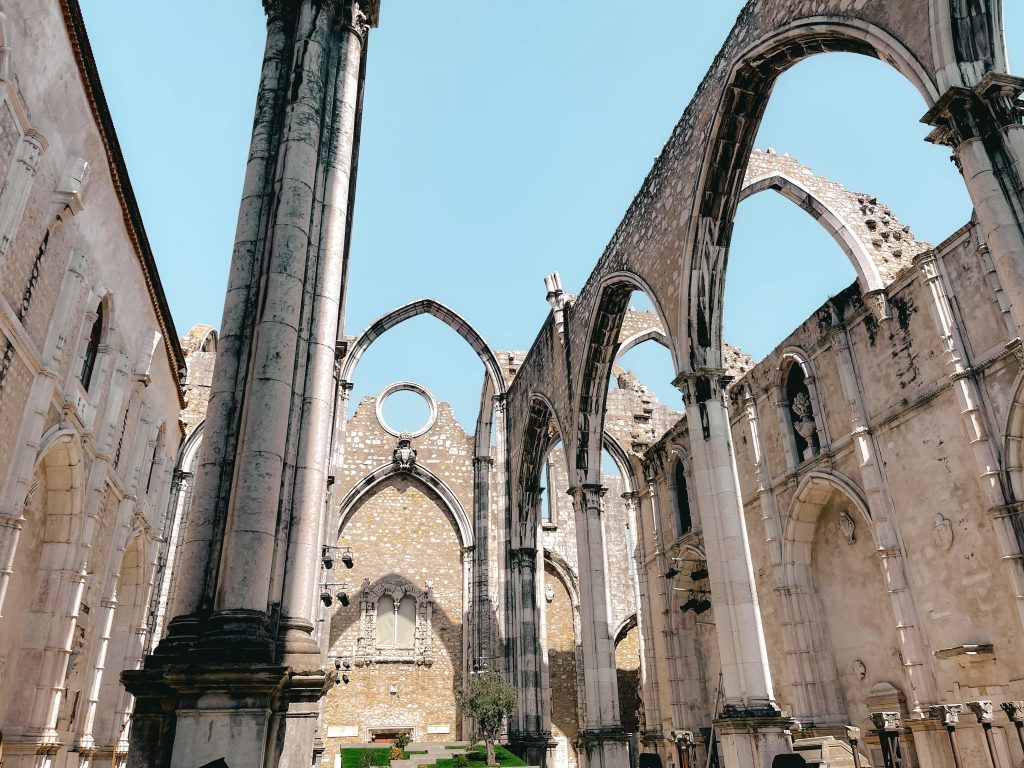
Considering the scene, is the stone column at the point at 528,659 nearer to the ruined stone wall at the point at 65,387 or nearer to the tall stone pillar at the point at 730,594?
the ruined stone wall at the point at 65,387

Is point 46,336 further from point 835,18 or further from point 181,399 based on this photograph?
point 835,18

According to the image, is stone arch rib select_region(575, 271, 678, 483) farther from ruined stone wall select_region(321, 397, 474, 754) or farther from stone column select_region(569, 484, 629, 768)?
ruined stone wall select_region(321, 397, 474, 754)

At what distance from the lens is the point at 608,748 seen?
1277 centimetres

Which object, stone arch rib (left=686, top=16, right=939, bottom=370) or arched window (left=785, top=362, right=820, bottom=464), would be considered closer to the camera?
stone arch rib (left=686, top=16, right=939, bottom=370)

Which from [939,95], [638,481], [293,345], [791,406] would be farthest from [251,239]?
[638,481]

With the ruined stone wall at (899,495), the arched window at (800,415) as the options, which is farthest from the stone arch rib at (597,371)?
the arched window at (800,415)

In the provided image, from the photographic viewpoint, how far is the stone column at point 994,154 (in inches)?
217

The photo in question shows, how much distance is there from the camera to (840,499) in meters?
12.9

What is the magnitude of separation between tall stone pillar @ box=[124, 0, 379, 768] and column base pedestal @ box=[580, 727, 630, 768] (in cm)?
892

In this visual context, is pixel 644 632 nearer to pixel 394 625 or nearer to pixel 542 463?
pixel 542 463

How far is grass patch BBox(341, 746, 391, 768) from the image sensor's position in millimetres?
13120

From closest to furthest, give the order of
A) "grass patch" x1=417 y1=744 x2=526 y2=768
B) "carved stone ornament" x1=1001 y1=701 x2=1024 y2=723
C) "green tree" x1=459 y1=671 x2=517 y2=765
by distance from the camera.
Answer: "carved stone ornament" x1=1001 y1=701 x2=1024 y2=723 < "grass patch" x1=417 y1=744 x2=526 y2=768 < "green tree" x1=459 y1=671 x2=517 y2=765

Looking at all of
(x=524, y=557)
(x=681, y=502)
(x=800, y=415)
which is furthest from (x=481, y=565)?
(x=800, y=415)

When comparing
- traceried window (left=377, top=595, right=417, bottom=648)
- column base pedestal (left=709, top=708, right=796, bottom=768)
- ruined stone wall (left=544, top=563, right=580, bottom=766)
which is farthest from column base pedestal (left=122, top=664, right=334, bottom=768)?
ruined stone wall (left=544, top=563, right=580, bottom=766)
